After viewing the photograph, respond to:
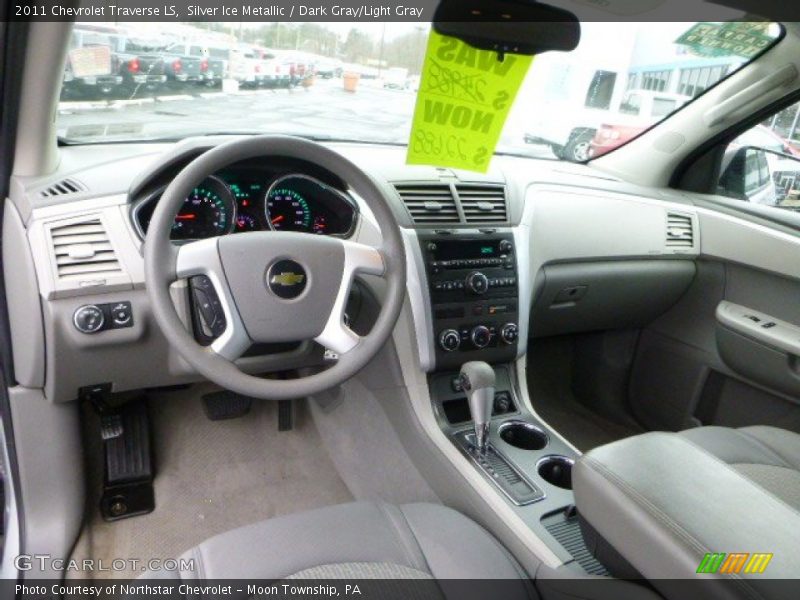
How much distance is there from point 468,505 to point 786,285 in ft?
5.12

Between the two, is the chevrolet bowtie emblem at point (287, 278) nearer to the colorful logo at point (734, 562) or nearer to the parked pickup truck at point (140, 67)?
the parked pickup truck at point (140, 67)

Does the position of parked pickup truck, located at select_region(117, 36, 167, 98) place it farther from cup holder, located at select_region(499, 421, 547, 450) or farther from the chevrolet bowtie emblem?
cup holder, located at select_region(499, 421, 547, 450)

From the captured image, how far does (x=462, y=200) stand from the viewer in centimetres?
206

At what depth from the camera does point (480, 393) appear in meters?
1.82

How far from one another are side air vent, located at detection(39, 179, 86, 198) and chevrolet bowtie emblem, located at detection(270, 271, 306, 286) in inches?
24.9

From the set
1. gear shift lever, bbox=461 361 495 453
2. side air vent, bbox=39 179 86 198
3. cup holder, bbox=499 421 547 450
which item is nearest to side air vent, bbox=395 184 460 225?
gear shift lever, bbox=461 361 495 453

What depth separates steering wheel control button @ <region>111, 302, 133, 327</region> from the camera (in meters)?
1.63

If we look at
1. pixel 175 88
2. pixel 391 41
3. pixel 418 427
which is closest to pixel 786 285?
pixel 418 427

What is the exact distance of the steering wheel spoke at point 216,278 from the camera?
4.34 ft

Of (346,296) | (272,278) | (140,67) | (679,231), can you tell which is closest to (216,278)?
(272,278)

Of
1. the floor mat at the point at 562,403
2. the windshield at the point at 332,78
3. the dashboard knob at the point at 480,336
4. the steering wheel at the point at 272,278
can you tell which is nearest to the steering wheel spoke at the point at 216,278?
the steering wheel at the point at 272,278

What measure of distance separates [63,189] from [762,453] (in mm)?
1929

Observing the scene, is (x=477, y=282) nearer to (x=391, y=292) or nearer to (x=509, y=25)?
(x=391, y=292)

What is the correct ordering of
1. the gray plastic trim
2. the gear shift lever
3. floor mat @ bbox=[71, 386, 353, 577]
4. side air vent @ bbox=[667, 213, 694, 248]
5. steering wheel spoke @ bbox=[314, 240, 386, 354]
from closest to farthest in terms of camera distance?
steering wheel spoke @ bbox=[314, 240, 386, 354] < the gear shift lever < floor mat @ bbox=[71, 386, 353, 577] < the gray plastic trim < side air vent @ bbox=[667, 213, 694, 248]
